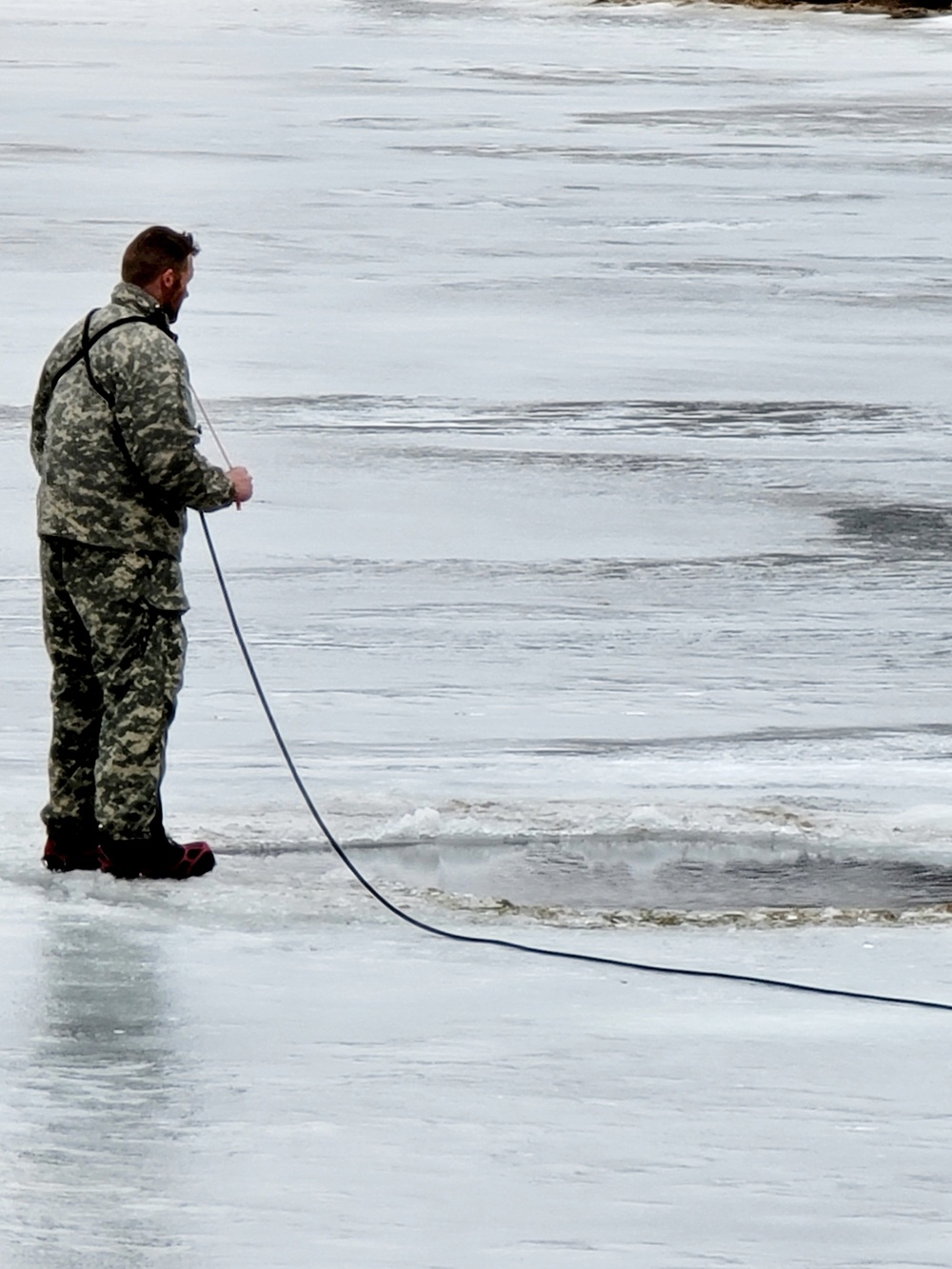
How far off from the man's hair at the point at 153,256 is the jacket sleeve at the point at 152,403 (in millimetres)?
126

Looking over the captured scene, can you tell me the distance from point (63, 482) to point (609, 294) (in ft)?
32.3

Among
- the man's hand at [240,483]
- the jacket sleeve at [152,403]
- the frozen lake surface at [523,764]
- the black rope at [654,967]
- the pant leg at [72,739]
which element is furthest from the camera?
the pant leg at [72,739]

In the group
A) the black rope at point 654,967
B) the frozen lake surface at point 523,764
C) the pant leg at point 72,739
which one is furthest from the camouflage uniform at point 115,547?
the black rope at point 654,967

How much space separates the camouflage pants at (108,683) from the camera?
20.5ft

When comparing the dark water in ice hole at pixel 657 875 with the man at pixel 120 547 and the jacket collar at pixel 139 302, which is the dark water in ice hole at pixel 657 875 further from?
the jacket collar at pixel 139 302

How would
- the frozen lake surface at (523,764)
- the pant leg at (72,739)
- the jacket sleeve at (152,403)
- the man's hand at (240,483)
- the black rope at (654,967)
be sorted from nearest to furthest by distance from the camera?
the frozen lake surface at (523,764), the black rope at (654,967), the jacket sleeve at (152,403), the man's hand at (240,483), the pant leg at (72,739)

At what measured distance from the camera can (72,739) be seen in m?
6.47

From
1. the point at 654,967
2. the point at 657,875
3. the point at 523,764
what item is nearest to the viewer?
the point at 654,967

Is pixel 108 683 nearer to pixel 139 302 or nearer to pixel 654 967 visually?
pixel 139 302

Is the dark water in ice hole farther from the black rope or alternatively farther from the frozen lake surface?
the black rope

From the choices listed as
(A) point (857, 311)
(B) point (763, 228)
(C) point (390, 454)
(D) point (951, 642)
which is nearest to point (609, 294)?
(A) point (857, 311)

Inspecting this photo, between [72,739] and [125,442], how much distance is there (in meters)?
0.81

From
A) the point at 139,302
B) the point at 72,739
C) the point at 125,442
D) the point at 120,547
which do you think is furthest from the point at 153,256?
the point at 72,739

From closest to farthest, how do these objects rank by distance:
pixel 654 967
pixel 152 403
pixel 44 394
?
pixel 654 967, pixel 152 403, pixel 44 394
